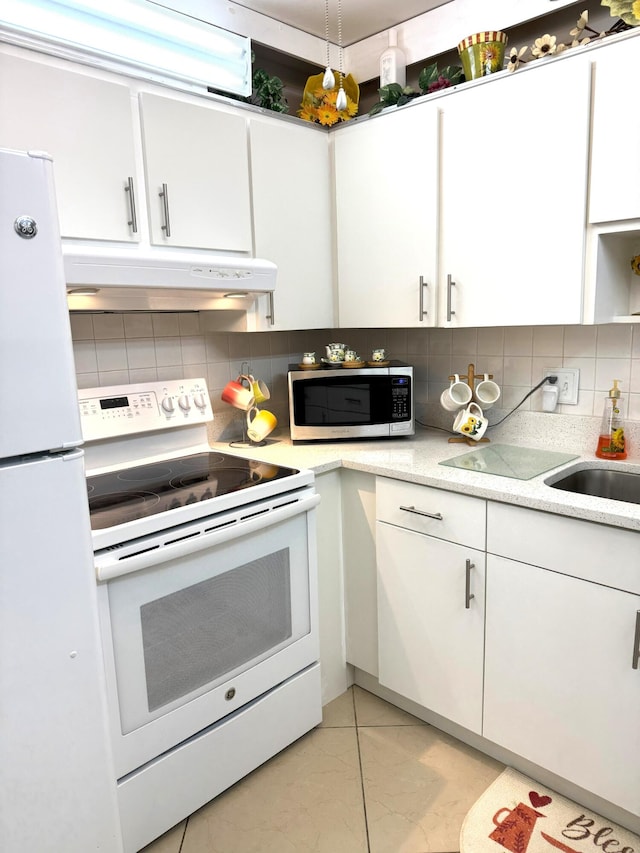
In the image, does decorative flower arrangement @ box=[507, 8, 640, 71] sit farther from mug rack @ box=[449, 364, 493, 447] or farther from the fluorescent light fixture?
mug rack @ box=[449, 364, 493, 447]

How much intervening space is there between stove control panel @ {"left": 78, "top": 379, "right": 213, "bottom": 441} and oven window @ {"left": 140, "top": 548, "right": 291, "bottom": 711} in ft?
2.17

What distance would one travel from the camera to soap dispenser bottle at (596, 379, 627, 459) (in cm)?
189

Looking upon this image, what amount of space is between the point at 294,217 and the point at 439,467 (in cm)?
106

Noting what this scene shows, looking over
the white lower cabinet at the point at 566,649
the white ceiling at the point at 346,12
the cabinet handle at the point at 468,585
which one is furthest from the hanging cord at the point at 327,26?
the cabinet handle at the point at 468,585

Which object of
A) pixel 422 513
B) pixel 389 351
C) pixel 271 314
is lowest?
pixel 422 513

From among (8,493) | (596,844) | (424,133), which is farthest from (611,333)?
(8,493)

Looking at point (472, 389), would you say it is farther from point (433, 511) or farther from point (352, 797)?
point (352, 797)

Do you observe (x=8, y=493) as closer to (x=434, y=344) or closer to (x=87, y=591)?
(x=87, y=591)

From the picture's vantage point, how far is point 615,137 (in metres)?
1.57

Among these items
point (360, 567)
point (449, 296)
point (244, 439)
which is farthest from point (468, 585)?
point (244, 439)

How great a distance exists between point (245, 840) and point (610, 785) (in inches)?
37.8

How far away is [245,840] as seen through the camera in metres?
1.59

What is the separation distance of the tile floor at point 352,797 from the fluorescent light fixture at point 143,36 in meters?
2.13

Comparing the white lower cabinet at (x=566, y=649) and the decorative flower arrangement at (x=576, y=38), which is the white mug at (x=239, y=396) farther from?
the decorative flower arrangement at (x=576, y=38)
